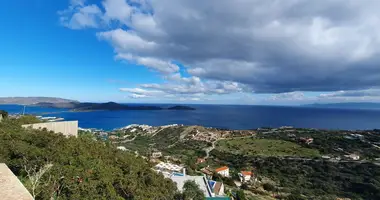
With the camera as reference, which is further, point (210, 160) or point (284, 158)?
point (284, 158)

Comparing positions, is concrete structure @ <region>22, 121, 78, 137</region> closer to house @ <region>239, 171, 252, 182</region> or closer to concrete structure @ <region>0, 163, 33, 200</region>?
concrete structure @ <region>0, 163, 33, 200</region>

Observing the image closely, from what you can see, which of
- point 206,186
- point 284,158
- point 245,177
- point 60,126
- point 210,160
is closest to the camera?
point 60,126

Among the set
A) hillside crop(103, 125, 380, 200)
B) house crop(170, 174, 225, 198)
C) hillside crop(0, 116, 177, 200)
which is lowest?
hillside crop(103, 125, 380, 200)

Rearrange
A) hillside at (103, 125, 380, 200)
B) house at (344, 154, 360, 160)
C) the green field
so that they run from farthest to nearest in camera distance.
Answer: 1. the green field
2. house at (344, 154, 360, 160)
3. hillside at (103, 125, 380, 200)

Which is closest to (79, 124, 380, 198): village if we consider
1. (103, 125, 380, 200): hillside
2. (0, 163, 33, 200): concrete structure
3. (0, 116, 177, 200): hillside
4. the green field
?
(103, 125, 380, 200): hillside

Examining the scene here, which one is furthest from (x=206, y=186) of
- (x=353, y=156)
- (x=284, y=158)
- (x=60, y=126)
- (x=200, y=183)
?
(x=353, y=156)

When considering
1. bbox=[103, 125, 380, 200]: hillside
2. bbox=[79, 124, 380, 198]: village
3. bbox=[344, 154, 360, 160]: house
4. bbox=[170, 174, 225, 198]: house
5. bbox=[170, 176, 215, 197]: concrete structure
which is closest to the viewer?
bbox=[170, 176, 215, 197]: concrete structure

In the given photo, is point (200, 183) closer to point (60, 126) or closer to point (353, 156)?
point (60, 126)

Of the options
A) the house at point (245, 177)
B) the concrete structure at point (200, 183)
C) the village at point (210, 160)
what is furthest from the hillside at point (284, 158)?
the concrete structure at point (200, 183)
